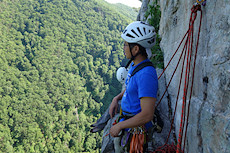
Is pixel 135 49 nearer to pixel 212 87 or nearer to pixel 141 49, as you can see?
pixel 141 49

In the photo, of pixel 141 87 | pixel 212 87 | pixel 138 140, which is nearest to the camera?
pixel 212 87

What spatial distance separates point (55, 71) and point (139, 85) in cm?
6500

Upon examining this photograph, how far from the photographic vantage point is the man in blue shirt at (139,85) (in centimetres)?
Result: 156

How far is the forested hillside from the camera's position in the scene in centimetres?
4256

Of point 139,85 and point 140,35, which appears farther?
point 140,35

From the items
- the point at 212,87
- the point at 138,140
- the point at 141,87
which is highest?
the point at 212,87

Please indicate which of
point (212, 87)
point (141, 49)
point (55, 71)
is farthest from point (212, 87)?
point (55, 71)

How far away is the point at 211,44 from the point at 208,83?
1.12ft

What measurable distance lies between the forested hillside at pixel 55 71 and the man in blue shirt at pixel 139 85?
1696 inches

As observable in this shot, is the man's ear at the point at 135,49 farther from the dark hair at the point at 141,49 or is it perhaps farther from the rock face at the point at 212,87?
the rock face at the point at 212,87

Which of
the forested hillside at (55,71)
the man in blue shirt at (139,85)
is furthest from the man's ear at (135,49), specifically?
the forested hillside at (55,71)

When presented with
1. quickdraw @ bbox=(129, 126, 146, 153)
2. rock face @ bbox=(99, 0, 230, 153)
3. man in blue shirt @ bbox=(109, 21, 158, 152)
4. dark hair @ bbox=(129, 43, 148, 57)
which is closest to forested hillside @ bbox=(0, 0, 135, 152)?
quickdraw @ bbox=(129, 126, 146, 153)

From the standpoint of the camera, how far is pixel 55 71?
62344mm

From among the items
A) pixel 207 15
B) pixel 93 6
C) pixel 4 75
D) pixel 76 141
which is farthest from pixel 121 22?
pixel 207 15
